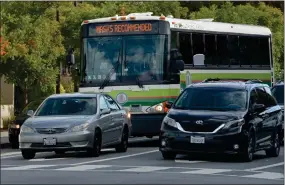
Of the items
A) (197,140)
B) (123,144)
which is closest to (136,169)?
(197,140)

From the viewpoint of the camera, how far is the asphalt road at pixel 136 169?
1656cm

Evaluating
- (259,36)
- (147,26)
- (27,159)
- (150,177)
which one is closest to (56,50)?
(259,36)

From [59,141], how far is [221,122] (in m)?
3.63

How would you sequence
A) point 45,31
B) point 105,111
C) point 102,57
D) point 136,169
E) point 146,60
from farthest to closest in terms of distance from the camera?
point 45,31 → point 102,57 → point 146,60 → point 105,111 → point 136,169

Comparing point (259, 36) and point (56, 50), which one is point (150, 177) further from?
point (56, 50)

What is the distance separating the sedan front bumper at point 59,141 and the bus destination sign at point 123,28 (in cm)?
581

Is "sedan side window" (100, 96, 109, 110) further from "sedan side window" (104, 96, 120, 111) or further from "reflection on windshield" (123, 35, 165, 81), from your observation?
"reflection on windshield" (123, 35, 165, 81)

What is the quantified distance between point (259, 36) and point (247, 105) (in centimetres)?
1209

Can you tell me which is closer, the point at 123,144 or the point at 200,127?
the point at 200,127

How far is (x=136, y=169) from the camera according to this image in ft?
62.3

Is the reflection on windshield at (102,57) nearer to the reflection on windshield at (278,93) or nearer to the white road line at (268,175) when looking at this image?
the reflection on windshield at (278,93)

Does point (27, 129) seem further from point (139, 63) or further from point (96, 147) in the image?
point (139, 63)

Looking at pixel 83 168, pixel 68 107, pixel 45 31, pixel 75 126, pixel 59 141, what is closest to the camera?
pixel 83 168

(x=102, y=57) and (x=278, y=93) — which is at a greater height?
(x=102, y=57)
